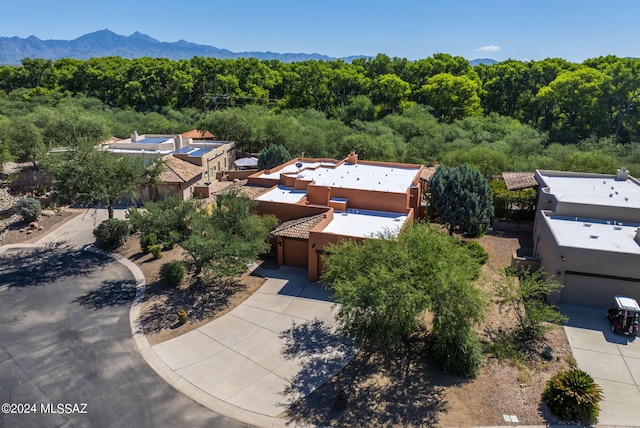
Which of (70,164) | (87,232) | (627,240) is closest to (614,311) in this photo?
(627,240)

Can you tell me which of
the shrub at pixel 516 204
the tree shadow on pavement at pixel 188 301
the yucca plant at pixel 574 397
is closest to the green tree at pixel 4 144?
the tree shadow on pavement at pixel 188 301

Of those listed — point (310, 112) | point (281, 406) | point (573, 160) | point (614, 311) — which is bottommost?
point (281, 406)

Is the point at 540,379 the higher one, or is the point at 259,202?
the point at 259,202

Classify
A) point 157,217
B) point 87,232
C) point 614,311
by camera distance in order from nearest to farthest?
point 614,311 < point 157,217 < point 87,232

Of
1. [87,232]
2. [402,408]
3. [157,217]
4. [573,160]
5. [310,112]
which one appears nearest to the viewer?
[402,408]

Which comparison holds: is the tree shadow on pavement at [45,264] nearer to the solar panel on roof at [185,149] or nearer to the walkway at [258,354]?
the walkway at [258,354]

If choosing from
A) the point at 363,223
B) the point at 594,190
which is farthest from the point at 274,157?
the point at 594,190

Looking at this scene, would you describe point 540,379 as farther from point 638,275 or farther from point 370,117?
point 370,117

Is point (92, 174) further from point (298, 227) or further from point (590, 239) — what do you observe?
point (590, 239)

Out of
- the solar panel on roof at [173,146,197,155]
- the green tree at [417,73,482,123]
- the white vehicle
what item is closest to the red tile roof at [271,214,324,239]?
the white vehicle
